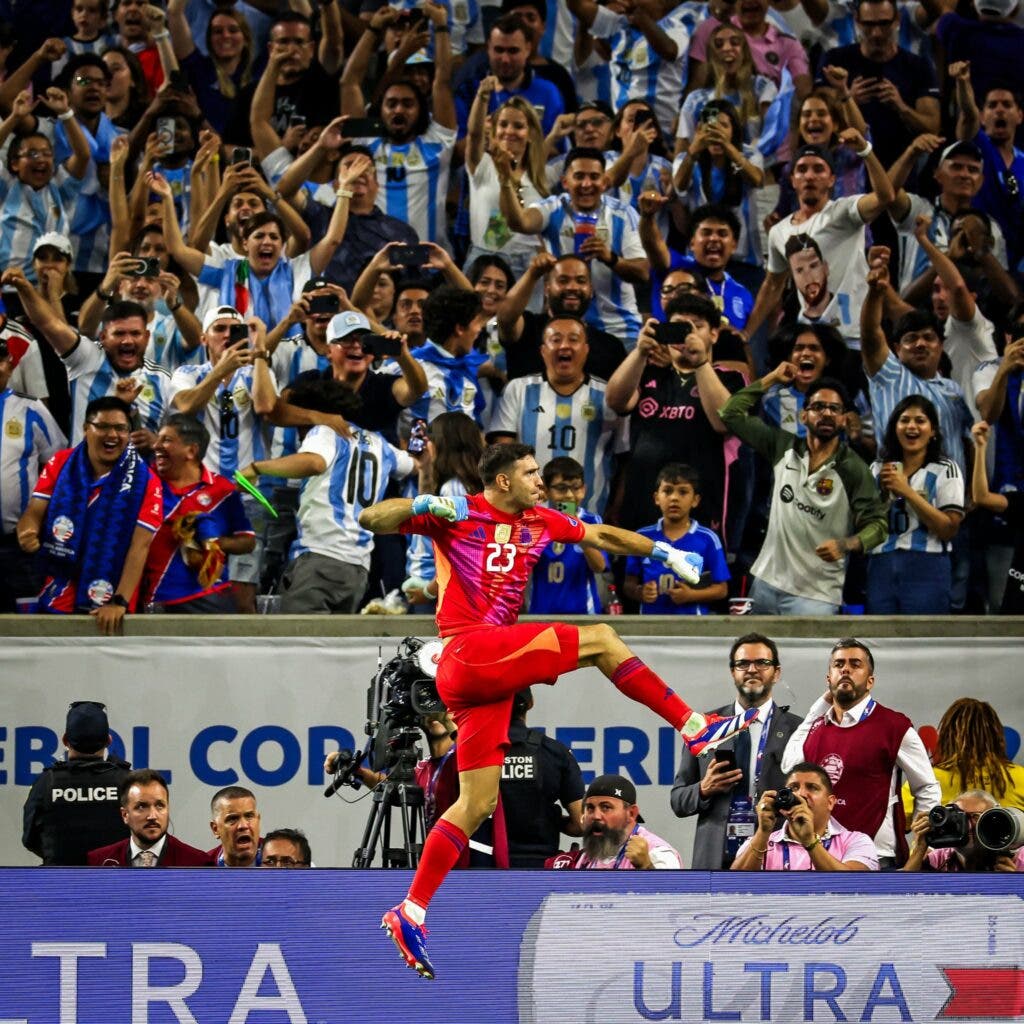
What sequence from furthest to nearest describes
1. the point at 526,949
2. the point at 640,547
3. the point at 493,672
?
the point at 640,547
the point at 493,672
the point at 526,949

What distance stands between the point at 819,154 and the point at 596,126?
1545mm

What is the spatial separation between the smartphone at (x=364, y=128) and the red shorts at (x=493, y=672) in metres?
6.27

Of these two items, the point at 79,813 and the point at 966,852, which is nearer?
the point at 966,852

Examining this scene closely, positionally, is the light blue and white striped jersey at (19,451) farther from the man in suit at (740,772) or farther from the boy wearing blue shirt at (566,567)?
the man in suit at (740,772)

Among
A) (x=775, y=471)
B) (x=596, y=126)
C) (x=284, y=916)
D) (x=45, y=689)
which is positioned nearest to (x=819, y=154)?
(x=596, y=126)

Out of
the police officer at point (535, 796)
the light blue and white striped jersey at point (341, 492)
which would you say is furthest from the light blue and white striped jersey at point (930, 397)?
the police officer at point (535, 796)

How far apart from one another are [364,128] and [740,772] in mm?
6322

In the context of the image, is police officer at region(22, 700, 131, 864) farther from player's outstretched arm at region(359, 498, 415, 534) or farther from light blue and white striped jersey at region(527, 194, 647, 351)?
light blue and white striped jersey at region(527, 194, 647, 351)

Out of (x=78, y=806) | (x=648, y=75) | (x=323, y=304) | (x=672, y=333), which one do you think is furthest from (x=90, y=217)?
(x=78, y=806)

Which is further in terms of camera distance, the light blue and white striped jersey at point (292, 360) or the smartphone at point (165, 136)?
the smartphone at point (165, 136)

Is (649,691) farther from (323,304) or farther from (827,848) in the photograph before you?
(323,304)

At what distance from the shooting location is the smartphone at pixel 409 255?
1344 cm

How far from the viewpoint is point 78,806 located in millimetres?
10320

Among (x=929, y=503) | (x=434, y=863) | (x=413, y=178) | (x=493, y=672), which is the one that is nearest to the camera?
(x=434, y=863)
